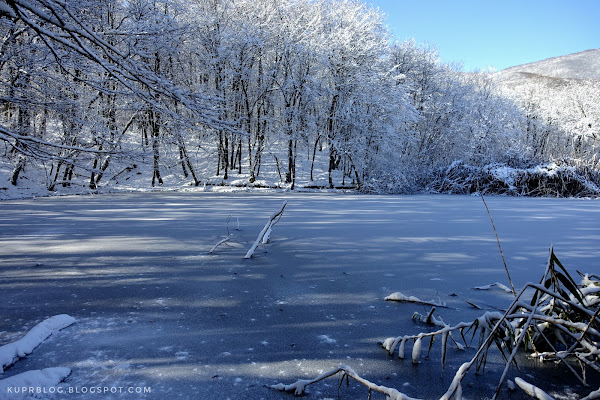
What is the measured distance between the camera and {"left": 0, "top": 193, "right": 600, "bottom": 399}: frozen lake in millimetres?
1637

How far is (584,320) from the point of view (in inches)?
69.2

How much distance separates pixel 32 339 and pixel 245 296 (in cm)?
127

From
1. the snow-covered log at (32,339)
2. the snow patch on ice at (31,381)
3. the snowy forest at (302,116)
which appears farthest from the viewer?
the snowy forest at (302,116)

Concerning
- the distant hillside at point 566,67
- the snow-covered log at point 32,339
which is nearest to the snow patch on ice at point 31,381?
the snow-covered log at point 32,339

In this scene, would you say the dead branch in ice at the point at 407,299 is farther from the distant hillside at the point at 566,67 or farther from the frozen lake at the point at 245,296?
the distant hillside at the point at 566,67

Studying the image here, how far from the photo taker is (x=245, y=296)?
2.61 m

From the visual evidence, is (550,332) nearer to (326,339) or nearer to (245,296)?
(326,339)

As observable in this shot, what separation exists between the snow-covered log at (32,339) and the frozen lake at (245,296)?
60 mm

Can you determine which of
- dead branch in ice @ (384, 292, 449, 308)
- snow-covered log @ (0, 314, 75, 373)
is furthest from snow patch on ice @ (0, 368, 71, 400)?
dead branch in ice @ (384, 292, 449, 308)

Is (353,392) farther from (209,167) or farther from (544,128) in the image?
(544,128)

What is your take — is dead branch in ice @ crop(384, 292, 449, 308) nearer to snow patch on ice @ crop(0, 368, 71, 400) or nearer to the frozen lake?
the frozen lake

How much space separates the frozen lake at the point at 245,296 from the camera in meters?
1.64

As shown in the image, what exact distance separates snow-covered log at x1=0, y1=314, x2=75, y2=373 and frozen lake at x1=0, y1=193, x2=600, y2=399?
0.06 m

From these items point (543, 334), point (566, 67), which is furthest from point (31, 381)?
point (566, 67)
